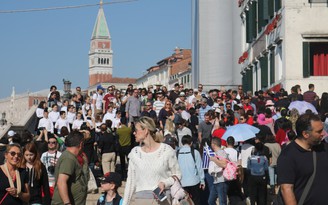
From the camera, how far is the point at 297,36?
31797 mm

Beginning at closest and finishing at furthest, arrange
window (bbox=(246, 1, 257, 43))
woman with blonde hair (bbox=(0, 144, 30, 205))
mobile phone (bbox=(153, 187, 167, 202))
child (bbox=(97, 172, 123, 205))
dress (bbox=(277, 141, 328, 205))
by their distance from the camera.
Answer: dress (bbox=(277, 141, 328, 205)) → mobile phone (bbox=(153, 187, 167, 202)) → woman with blonde hair (bbox=(0, 144, 30, 205)) → child (bbox=(97, 172, 123, 205)) → window (bbox=(246, 1, 257, 43))

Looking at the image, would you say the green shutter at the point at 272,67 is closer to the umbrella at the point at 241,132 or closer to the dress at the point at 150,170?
the umbrella at the point at 241,132

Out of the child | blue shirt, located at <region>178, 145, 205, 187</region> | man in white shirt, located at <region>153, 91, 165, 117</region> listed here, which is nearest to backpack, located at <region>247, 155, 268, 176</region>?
blue shirt, located at <region>178, 145, 205, 187</region>

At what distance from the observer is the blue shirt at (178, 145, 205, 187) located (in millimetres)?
15633

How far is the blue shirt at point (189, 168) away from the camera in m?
15.6

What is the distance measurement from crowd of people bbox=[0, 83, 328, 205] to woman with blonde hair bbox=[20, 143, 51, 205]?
0.01 metres

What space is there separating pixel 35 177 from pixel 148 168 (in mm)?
1816

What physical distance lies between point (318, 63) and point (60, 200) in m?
23.1

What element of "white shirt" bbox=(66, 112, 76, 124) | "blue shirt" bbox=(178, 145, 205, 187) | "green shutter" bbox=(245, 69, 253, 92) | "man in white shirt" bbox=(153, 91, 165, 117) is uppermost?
"green shutter" bbox=(245, 69, 253, 92)

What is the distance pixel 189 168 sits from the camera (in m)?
15.7

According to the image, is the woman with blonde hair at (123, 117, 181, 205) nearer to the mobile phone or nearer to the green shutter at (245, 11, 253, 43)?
the mobile phone

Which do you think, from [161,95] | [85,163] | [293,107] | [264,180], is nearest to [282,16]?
[161,95]

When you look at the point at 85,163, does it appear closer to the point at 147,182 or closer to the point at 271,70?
the point at 147,182

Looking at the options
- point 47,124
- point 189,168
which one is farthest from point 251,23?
point 189,168
